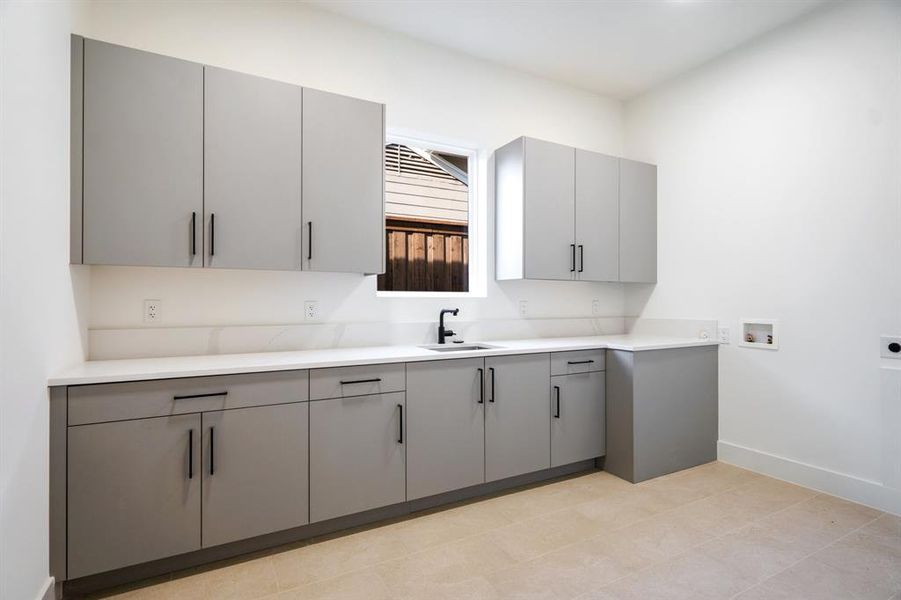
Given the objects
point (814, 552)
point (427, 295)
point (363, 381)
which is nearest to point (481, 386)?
point (363, 381)

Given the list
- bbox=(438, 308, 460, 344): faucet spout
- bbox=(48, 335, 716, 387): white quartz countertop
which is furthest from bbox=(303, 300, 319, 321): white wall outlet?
bbox=(438, 308, 460, 344): faucet spout

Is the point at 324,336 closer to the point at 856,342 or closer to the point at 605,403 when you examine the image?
the point at 605,403

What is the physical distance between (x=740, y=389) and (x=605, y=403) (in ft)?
3.29

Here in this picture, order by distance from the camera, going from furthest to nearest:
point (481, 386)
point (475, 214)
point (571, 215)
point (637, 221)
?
point (637, 221)
point (475, 214)
point (571, 215)
point (481, 386)

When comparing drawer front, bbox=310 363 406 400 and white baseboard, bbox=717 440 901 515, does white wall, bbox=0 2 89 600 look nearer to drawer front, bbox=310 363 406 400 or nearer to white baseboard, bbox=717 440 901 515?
drawer front, bbox=310 363 406 400

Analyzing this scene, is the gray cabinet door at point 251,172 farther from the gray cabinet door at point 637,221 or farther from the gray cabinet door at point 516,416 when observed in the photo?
the gray cabinet door at point 637,221

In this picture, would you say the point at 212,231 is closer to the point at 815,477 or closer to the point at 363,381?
the point at 363,381

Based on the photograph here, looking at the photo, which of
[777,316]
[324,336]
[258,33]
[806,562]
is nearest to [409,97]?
[258,33]

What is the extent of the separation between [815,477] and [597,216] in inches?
84.5

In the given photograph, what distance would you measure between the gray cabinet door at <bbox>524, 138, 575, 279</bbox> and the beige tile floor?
4.92 feet

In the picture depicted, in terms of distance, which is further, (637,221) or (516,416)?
(637,221)

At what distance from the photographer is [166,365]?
6.59ft

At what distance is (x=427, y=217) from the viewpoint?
10.9 feet

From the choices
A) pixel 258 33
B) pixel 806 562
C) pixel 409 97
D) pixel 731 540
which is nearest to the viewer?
pixel 806 562
